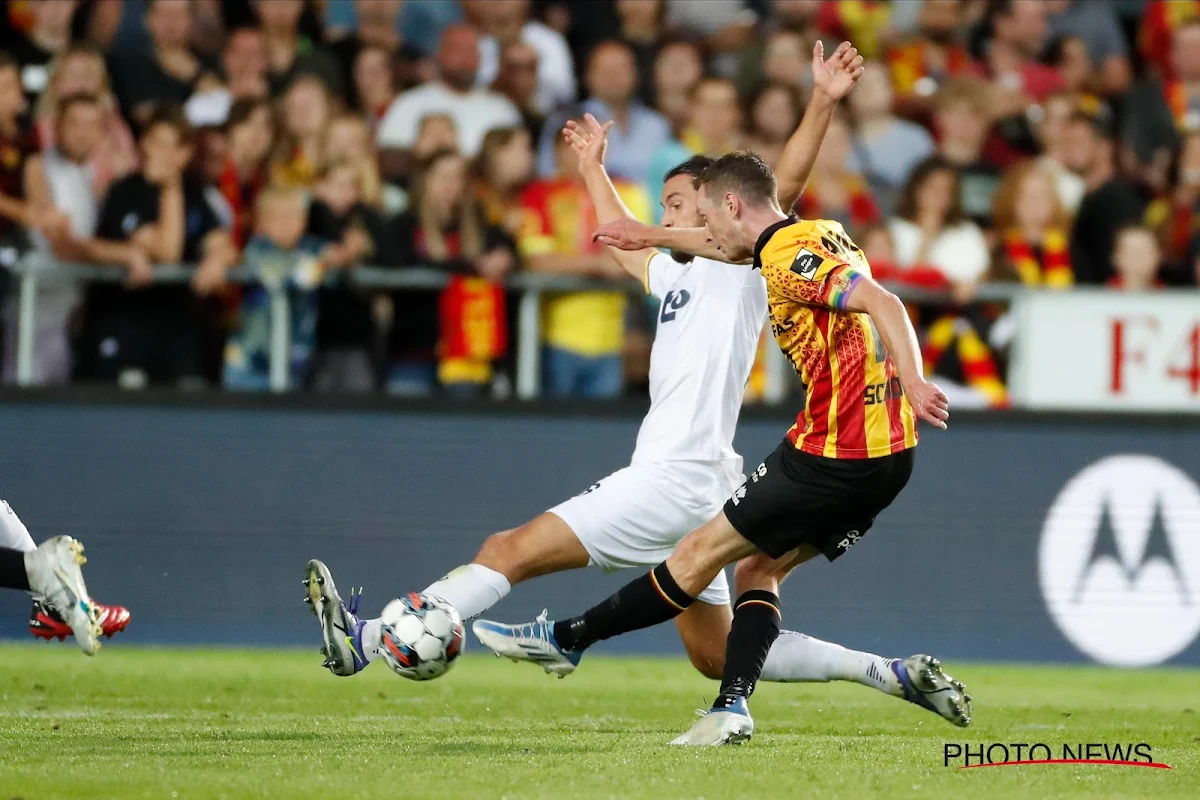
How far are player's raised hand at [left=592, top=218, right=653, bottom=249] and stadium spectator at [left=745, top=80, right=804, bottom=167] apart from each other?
5.21 m

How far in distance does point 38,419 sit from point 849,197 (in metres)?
5.33

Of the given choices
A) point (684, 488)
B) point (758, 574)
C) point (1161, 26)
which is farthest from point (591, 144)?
point (1161, 26)

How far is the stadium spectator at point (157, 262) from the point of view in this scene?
36.0ft

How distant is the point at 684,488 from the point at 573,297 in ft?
13.8

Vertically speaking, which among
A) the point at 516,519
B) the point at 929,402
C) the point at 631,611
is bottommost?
the point at 516,519

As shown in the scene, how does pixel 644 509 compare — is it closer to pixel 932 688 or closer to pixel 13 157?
pixel 932 688

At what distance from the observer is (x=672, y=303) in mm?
7504

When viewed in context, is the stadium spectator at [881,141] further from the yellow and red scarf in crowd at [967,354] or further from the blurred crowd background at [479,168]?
the yellow and red scarf in crowd at [967,354]

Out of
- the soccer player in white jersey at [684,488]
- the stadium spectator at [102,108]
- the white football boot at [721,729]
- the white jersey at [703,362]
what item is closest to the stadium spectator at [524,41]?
the stadium spectator at [102,108]

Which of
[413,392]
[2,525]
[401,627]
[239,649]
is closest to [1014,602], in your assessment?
[413,392]

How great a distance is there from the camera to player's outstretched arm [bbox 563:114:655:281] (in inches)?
314

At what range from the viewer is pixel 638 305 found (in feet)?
37.8

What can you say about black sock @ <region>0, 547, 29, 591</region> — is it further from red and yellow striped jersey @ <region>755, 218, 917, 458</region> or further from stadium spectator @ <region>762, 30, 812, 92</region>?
stadium spectator @ <region>762, 30, 812, 92</region>

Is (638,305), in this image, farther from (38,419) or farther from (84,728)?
(84,728)
